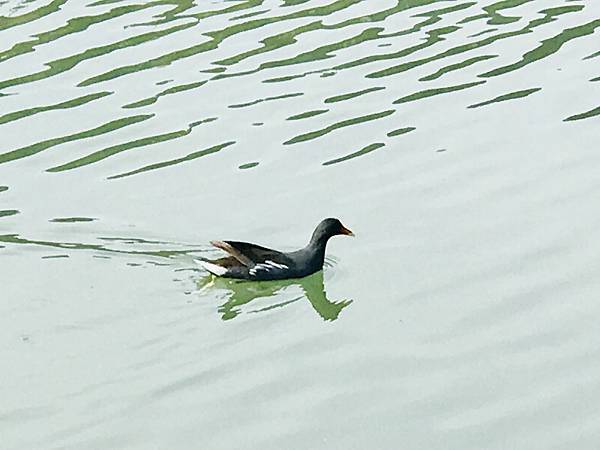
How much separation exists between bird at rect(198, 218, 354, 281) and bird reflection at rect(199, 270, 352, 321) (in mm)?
101

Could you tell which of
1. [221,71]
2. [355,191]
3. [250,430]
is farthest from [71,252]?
[221,71]

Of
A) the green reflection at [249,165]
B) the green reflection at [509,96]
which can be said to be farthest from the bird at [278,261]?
the green reflection at [509,96]

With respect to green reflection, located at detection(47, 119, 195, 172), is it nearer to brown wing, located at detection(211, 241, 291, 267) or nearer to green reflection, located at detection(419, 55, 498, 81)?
green reflection, located at detection(419, 55, 498, 81)

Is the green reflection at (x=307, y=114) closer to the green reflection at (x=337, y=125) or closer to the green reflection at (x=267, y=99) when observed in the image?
the green reflection at (x=337, y=125)

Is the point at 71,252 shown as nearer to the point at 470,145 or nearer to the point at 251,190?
the point at 251,190

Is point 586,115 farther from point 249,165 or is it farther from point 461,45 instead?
point 249,165

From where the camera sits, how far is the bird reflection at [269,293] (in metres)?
15.0

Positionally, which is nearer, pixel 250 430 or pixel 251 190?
pixel 250 430

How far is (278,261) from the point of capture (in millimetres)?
15586

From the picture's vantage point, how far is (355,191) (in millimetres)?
17344

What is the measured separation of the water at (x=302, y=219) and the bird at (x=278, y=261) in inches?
6.9

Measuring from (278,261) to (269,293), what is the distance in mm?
357

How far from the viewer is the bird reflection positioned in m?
15.0

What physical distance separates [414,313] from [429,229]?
190cm
